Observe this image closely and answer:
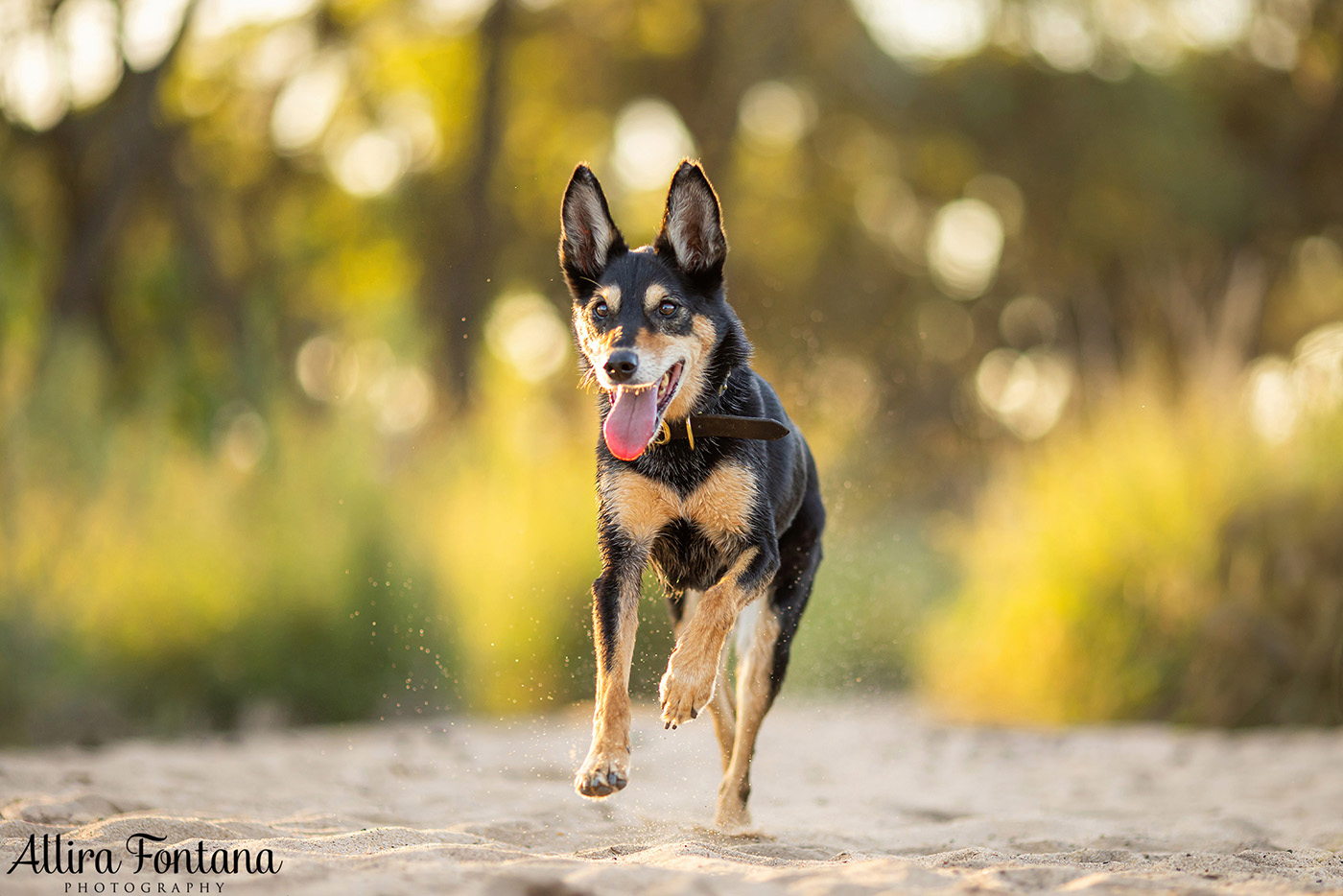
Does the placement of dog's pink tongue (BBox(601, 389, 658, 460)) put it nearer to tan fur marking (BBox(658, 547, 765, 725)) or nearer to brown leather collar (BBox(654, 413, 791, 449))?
brown leather collar (BBox(654, 413, 791, 449))

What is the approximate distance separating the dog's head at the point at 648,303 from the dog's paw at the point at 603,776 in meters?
0.92

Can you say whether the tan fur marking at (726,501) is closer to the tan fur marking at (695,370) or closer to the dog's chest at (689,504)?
the dog's chest at (689,504)

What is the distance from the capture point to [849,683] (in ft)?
32.4

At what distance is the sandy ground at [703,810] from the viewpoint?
317 centimetres

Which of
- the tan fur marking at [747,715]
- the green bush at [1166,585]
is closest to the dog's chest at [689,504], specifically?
the tan fur marking at [747,715]

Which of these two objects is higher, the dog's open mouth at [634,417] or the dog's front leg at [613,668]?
the dog's open mouth at [634,417]

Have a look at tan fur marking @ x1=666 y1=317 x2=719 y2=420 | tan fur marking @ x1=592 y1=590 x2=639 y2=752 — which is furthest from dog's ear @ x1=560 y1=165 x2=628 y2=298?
tan fur marking @ x1=592 y1=590 x2=639 y2=752

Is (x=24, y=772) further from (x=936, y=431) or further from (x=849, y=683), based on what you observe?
(x=936, y=431)

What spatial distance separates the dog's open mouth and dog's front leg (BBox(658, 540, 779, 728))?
514 millimetres

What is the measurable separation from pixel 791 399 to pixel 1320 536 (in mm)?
3509

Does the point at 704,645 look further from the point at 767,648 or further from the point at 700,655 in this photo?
the point at 767,648

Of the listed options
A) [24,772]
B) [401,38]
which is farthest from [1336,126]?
[24,772]

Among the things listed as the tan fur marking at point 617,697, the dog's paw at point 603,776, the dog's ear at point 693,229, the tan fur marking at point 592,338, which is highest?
the dog's ear at point 693,229

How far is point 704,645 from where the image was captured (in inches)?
150
